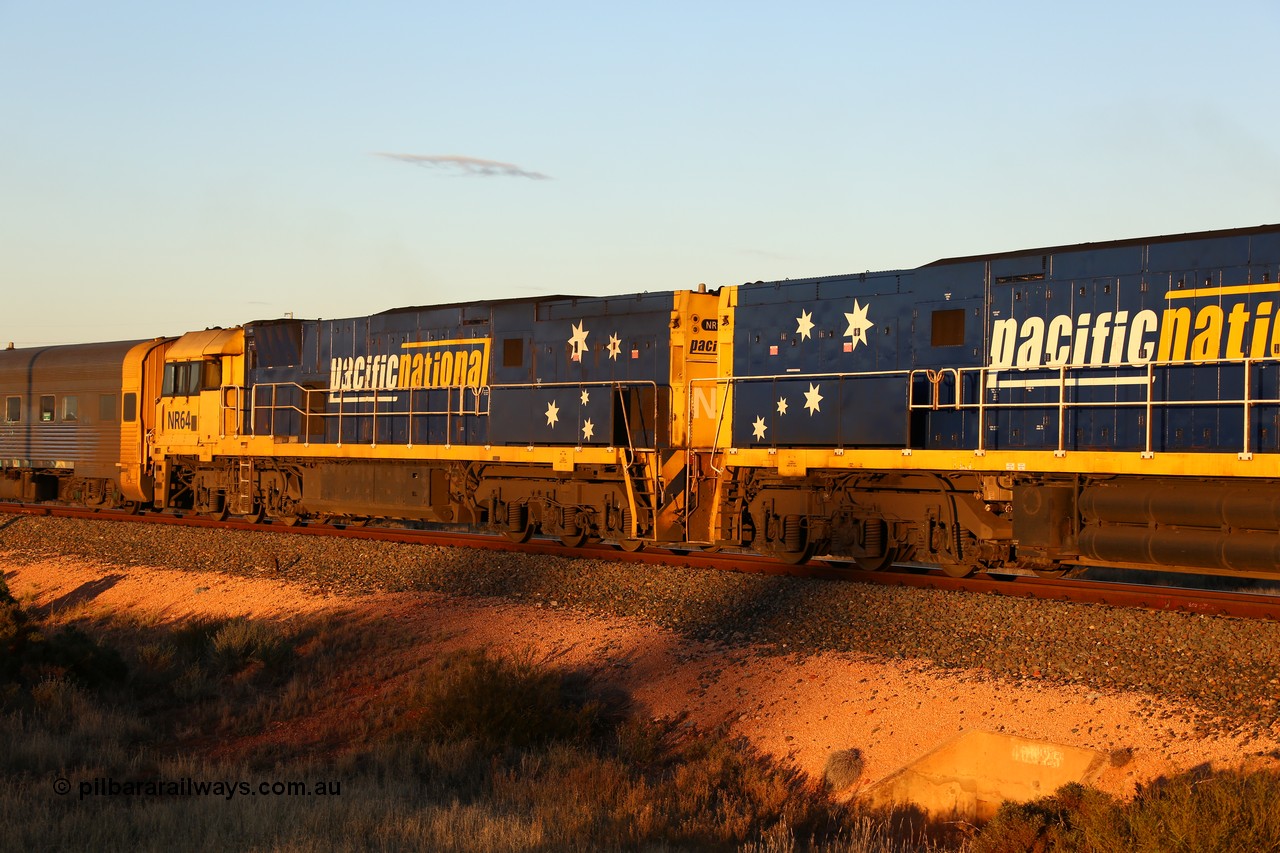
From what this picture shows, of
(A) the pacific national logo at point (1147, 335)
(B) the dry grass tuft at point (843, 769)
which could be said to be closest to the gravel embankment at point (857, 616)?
(B) the dry grass tuft at point (843, 769)

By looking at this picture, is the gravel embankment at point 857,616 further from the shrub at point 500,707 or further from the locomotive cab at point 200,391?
the locomotive cab at point 200,391

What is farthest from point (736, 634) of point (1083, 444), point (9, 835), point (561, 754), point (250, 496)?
point (250, 496)

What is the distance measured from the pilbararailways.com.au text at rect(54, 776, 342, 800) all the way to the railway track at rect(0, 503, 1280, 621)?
7.08m

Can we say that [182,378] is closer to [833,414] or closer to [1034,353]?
[833,414]

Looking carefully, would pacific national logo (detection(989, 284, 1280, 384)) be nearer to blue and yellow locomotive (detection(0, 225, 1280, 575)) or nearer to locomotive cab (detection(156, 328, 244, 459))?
blue and yellow locomotive (detection(0, 225, 1280, 575))

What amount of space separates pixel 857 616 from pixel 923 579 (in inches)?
72.1

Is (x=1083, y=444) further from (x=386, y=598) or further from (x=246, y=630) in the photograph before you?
(x=246, y=630)

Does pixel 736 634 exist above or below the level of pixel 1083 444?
below

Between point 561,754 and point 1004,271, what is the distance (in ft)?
26.0

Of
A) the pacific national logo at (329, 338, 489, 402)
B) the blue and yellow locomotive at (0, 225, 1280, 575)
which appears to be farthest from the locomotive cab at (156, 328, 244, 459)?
the pacific national logo at (329, 338, 489, 402)

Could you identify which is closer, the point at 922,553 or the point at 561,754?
the point at 561,754

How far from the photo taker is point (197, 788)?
348 inches

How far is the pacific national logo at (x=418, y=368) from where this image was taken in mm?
20016

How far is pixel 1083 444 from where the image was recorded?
1352cm
